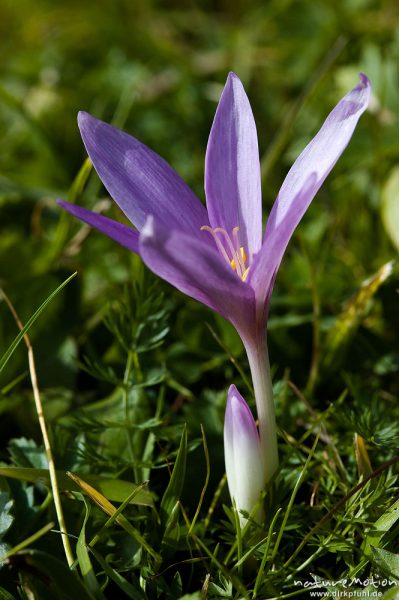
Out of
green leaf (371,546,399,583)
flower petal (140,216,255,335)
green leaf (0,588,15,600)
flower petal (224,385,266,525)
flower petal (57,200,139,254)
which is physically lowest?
green leaf (0,588,15,600)

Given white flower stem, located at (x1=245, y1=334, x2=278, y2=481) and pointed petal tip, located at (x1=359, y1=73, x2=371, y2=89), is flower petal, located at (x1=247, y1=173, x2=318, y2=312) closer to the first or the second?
white flower stem, located at (x1=245, y1=334, x2=278, y2=481)

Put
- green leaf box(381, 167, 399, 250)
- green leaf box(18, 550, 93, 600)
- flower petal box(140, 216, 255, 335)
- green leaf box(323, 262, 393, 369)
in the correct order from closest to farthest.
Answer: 1. flower petal box(140, 216, 255, 335)
2. green leaf box(18, 550, 93, 600)
3. green leaf box(323, 262, 393, 369)
4. green leaf box(381, 167, 399, 250)

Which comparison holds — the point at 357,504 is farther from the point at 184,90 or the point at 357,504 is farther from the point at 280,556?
the point at 184,90

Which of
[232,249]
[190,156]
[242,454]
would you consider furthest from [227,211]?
[190,156]

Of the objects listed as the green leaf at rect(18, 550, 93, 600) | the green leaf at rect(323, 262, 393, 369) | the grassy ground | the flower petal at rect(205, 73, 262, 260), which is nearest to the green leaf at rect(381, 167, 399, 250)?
the grassy ground

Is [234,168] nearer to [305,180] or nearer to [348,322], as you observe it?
[305,180]

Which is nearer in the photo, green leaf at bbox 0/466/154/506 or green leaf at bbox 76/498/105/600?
green leaf at bbox 76/498/105/600

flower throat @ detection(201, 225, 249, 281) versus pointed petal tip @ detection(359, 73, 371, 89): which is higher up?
pointed petal tip @ detection(359, 73, 371, 89)
